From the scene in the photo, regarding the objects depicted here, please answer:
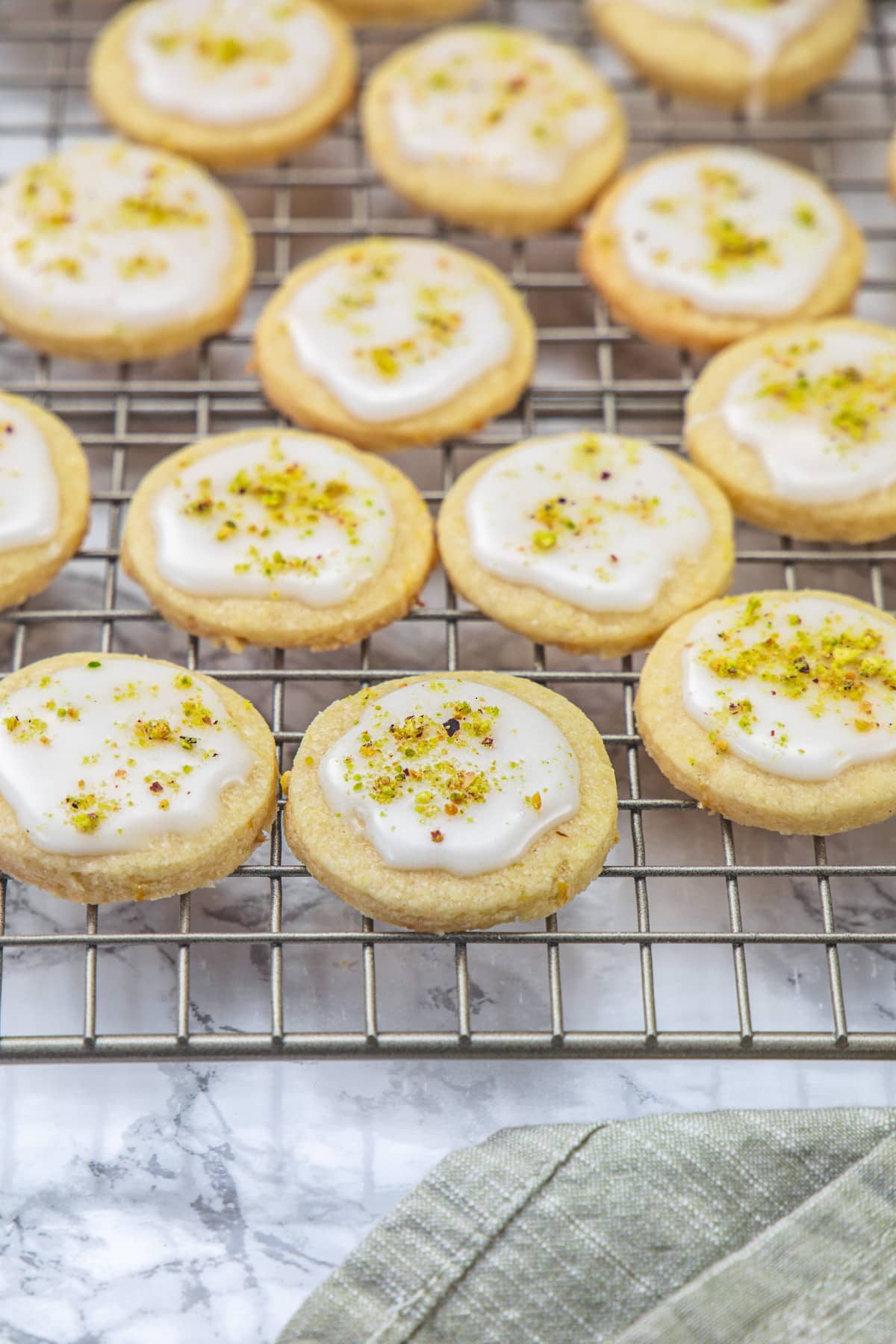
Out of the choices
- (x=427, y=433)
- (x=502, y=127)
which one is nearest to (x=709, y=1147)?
(x=427, y=433)

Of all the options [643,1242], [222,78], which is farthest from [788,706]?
[222,78]

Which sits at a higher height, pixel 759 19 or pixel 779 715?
pixel 759 19

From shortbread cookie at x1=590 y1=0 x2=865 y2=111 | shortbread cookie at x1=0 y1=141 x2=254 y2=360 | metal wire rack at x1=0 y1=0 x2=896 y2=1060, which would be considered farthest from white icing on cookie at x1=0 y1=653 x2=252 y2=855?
shortbread cookie at x1=590 y1=0 x2=865 y2=111

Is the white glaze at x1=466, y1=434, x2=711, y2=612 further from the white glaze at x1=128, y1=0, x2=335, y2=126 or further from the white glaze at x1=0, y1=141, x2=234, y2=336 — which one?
the white glaze at x1=128, y1=0, x2=335, y2=126

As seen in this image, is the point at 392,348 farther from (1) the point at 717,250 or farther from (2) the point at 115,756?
(2) the point at 115,756

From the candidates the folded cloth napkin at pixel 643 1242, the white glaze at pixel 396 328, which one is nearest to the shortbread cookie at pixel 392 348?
the white glaze at pixel 396 328

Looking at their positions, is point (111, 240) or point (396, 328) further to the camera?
point (111, 240)
